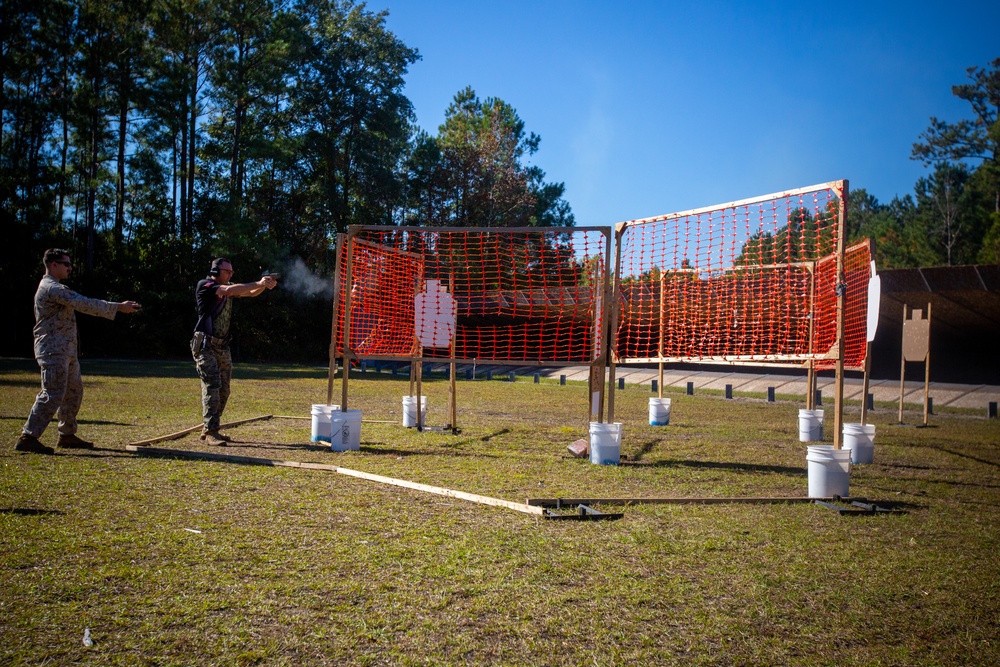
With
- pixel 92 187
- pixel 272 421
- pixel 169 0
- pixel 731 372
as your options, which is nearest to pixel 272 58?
pixel 169 0

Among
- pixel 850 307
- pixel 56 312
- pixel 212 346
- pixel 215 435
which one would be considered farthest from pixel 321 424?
pixel 850 307

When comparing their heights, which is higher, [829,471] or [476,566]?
[829,471]

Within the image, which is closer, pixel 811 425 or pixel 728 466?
pixel 728 466

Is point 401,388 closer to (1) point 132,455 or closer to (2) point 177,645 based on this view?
(1) point 132,455

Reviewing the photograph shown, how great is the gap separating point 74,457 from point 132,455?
1.58 feet

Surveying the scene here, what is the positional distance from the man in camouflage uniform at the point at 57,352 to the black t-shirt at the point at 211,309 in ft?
2.91

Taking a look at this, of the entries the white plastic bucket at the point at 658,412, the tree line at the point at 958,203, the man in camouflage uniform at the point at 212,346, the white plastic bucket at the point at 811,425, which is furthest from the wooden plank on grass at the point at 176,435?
the tree line at the point at 958,203

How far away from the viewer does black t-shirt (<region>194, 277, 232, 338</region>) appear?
26.4 feet

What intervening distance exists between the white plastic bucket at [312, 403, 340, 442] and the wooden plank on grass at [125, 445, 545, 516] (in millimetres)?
1375

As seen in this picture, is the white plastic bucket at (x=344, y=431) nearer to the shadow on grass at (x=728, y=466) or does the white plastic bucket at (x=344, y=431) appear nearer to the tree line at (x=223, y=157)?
the shadow on grass at (x=728, y=466)

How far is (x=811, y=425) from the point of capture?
9.65 meters

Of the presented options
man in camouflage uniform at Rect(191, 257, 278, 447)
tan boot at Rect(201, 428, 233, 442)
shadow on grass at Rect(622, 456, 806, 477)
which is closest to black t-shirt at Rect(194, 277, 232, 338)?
man in camouflage uniform at Rect(191, 257, 278, 447)

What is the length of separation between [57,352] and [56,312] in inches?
15.4

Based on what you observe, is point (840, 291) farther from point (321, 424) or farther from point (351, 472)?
point (321, 424)
